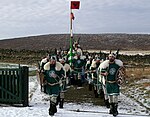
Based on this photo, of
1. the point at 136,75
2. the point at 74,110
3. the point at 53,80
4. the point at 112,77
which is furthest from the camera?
the point at 136,75

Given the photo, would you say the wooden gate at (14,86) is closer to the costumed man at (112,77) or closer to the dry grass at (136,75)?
the costumed man at (112,77)

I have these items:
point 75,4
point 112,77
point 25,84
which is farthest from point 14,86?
point 75,4

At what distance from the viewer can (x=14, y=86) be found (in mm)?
12828

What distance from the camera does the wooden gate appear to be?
12711mm

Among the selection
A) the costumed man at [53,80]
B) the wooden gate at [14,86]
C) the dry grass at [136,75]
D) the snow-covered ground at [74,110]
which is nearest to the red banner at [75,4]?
the snow-covered ground at [74,110]

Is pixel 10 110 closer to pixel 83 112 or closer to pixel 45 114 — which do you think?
pixel 45 114

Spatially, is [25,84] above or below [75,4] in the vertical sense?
below

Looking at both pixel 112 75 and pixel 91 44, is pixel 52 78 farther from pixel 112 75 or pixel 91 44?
pixel 91 44

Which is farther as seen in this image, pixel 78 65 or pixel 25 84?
pixel 78 65

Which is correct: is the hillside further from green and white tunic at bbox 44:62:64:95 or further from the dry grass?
green and white tunic at bbox 44:62:64:95

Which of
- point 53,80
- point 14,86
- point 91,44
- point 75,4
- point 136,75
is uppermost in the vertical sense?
point 75,4

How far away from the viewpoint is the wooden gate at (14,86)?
41.7 feet

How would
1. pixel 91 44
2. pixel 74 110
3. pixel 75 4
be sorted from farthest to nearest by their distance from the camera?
pixel 91 44, pixel 75 4, pixel 74 110

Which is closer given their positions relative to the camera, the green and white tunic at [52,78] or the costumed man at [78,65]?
the green and white tunic at [52,78]
